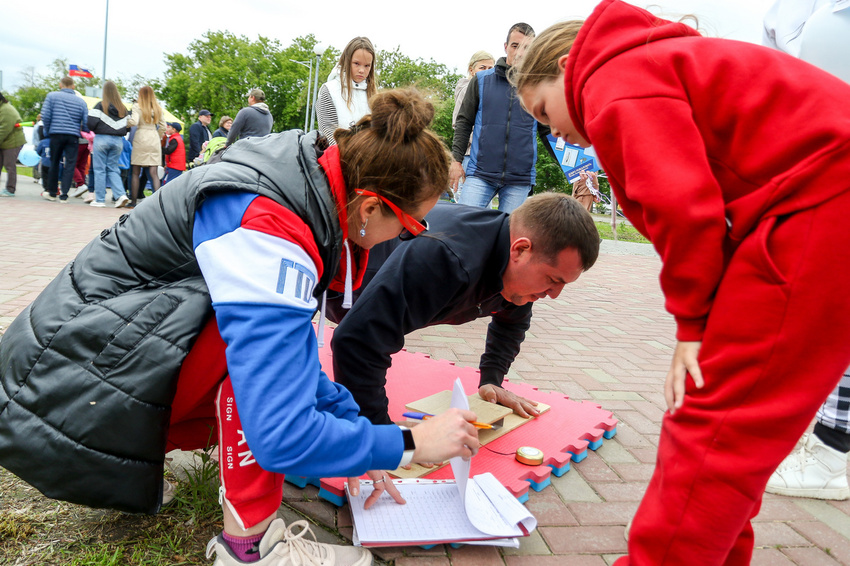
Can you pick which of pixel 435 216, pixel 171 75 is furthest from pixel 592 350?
pixel 171 75

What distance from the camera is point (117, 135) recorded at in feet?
28.7

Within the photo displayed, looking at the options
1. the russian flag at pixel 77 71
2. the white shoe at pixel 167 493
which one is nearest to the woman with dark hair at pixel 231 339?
the white shoe at pixel 167 493

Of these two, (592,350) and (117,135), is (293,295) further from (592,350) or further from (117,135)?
(117,135)

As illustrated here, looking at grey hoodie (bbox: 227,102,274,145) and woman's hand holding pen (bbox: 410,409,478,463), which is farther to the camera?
grey hoodie (bbox: 227,102,274,145)

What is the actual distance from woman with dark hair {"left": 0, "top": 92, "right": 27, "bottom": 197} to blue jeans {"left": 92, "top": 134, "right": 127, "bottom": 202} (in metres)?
1.32

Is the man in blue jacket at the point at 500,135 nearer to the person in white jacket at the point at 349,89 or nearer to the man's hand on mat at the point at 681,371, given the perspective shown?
the person in white jacket at the point at 349,89

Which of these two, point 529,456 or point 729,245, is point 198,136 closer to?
point 529,456

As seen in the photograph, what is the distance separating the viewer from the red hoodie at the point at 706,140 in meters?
1.17

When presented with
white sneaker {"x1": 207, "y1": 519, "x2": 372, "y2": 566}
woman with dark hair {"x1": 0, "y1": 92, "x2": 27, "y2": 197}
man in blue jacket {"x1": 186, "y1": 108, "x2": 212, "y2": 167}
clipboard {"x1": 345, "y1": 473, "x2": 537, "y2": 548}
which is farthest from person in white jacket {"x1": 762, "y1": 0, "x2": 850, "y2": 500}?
man in blue jacket {"x1": 186, "y1": 108, "x2": 212, "y2": 167}

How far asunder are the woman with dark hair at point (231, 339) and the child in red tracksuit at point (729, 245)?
1.58 feet

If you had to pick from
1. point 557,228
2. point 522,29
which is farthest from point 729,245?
point 522,29

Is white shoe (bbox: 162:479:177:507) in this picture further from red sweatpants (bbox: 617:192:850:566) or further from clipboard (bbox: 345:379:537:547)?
red sweatpants (bbox: 617:192:850:566)

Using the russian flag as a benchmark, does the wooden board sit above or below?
above

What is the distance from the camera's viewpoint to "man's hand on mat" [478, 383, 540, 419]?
8.38 feet
